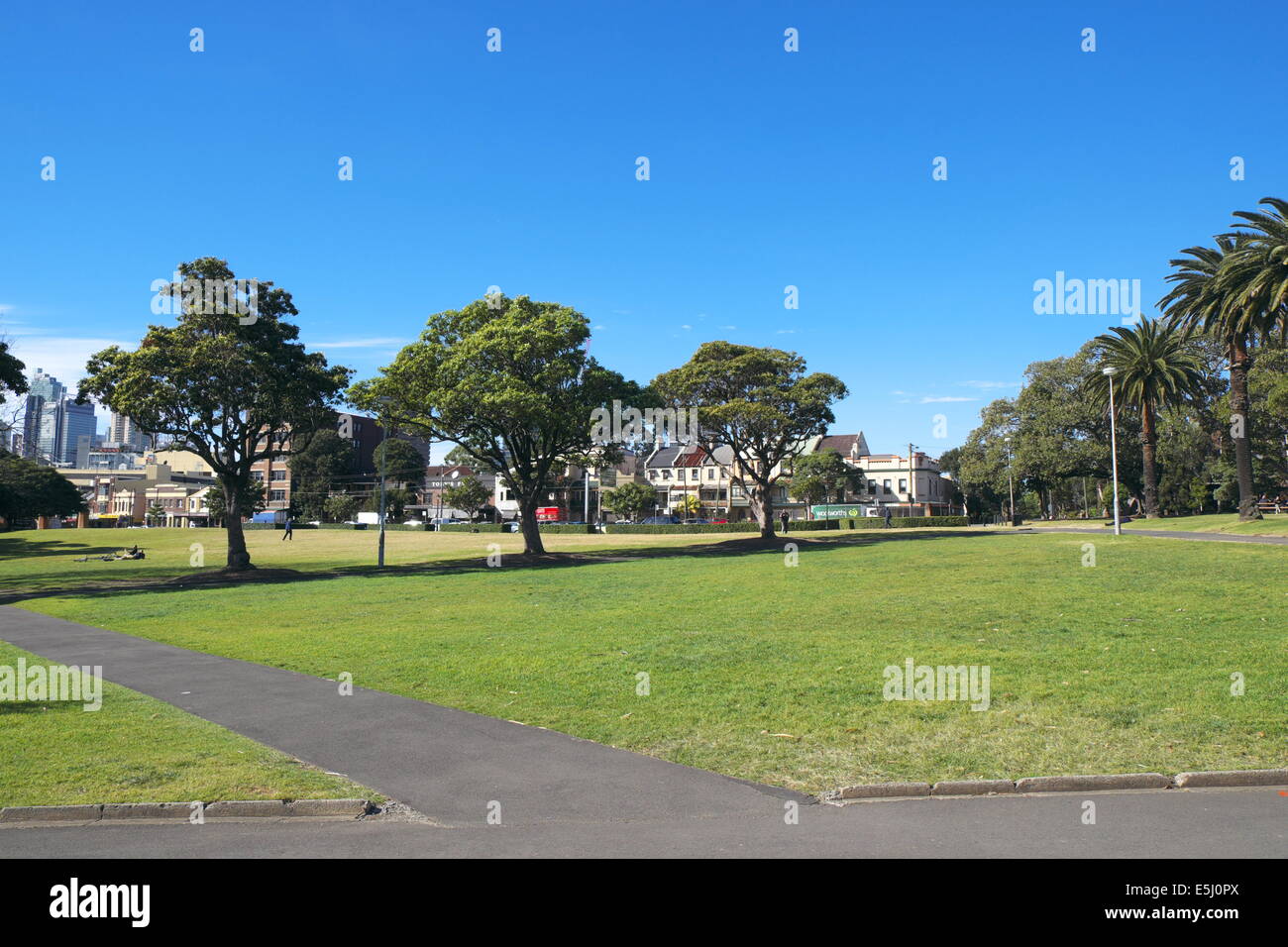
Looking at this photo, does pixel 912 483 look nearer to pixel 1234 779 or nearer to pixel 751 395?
pixel 751 395

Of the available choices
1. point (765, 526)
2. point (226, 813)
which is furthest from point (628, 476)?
point (226, 813)

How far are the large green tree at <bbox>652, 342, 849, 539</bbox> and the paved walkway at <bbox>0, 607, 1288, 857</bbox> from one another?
4335 centimetres

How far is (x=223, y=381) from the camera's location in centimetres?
3547

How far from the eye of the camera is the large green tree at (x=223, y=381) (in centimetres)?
3456

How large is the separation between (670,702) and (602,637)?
18.1ft

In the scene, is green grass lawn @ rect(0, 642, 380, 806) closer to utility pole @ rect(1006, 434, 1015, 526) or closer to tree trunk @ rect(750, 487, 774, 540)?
tree trunk @ rect(750, 487, 774, 540)

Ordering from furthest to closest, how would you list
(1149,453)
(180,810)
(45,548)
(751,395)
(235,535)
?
1. (45,548)
2. (1149,453)
3. (751,395)
4. (235,535)
5. (180,810)

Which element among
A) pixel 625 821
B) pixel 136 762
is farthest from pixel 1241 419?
pixel 136 762

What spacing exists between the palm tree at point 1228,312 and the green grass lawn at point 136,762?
1901 inches

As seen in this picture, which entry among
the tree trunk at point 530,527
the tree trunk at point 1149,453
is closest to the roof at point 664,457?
the tree trunk at point 1149,453

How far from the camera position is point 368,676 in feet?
41.8

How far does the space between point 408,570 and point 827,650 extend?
101ft
